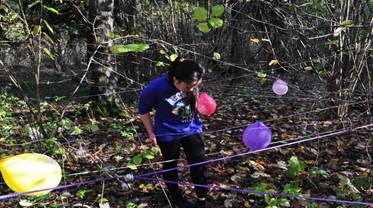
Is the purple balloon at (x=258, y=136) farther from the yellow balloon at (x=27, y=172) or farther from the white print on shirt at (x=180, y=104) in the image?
the yellow balloon at (x=27, y=172)

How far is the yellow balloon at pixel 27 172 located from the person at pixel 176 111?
0.78m

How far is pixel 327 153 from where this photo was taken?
153 inches

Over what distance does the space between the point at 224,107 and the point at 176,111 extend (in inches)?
134

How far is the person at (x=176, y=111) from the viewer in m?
2.63

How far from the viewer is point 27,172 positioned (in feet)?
7.20

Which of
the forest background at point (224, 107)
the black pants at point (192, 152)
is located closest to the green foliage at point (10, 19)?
the forest background at point (224, 107)

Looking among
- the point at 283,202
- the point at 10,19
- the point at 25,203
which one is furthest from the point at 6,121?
the point at 283,202

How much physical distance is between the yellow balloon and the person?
2.55ft

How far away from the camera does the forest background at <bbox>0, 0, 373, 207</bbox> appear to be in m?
3.18

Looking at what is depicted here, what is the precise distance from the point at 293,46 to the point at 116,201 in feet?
10.2

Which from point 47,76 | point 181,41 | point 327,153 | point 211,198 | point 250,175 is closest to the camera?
point 211,198

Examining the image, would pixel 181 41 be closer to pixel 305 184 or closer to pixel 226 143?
pixel 226 143

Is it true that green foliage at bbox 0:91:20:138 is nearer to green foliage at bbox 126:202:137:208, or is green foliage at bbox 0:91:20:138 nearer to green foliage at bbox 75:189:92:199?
green foliage at bbox 75:189:92:199

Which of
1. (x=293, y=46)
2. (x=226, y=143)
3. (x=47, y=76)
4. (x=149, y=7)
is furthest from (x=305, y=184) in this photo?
(x=47, y=76)
